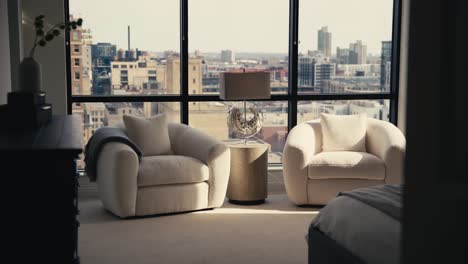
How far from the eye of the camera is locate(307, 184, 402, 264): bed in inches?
113

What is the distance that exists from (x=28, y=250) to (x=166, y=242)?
2.21m

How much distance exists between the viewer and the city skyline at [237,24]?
632 centimetres

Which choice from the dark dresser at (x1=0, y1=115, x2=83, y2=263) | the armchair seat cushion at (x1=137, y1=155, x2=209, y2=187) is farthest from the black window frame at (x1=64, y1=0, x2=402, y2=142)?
the dark dresser at (x1=0, y1=115, x2=83, y2=263)

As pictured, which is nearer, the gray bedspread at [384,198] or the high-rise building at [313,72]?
the gray bedspread at [384,198]

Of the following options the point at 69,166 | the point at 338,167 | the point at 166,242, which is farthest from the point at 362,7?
the point at 69,166

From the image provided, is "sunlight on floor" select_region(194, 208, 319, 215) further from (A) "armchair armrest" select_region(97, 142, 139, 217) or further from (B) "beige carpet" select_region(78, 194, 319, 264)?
(A) "armchair armrest" select_region(97, 142, 139, 217)

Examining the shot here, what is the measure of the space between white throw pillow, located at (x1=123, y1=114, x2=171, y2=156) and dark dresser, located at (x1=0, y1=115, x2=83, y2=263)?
3117 mm

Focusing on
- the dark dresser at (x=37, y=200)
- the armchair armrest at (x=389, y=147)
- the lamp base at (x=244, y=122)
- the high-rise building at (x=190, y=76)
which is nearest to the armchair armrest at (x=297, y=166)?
the lamp base at (x=244, y=122)

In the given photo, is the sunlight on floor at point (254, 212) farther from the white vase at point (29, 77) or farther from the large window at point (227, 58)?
the white vase at point (29, 77)

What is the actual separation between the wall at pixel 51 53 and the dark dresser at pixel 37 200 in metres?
3.67

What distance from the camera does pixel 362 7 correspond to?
6.75 meters

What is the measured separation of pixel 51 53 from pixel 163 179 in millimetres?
1829

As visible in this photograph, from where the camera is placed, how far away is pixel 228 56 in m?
6.62

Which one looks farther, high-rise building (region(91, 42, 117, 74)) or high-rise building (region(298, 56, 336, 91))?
high-rise building (region(298, 56, 336, 91))
